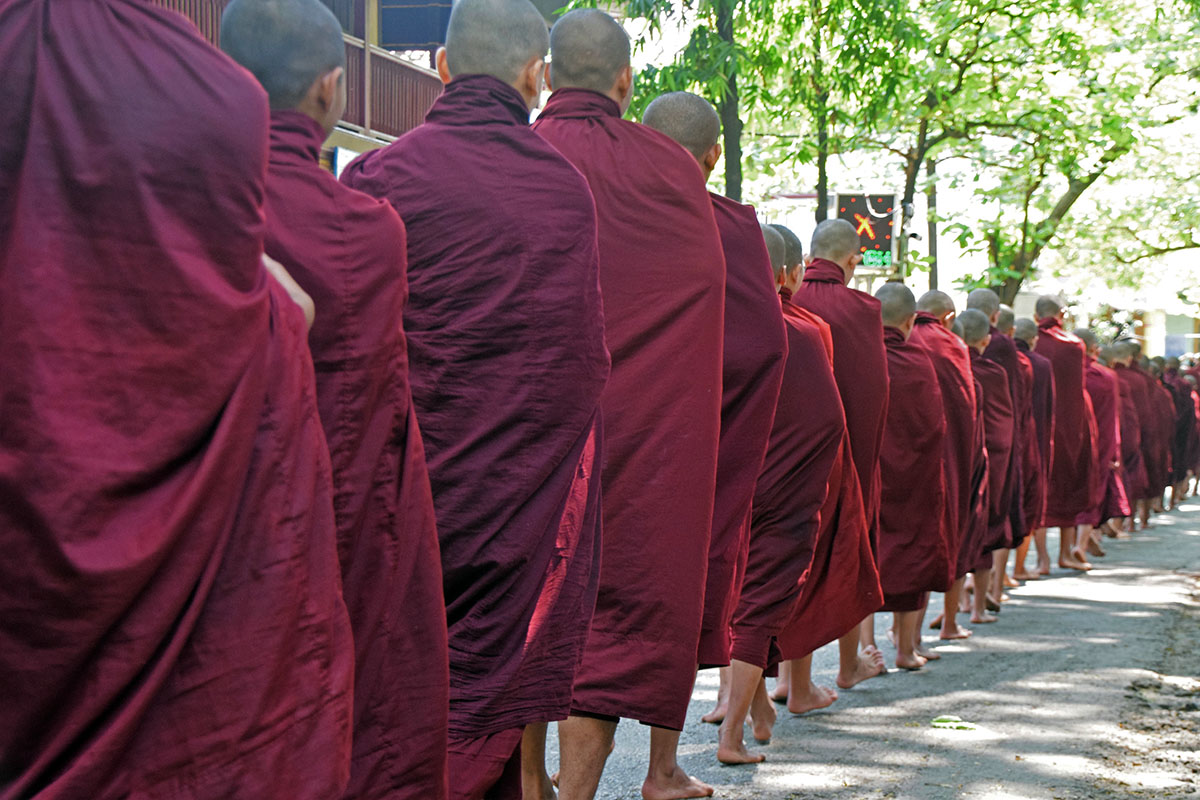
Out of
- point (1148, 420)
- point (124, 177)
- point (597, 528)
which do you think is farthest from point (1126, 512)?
point (124, 177)

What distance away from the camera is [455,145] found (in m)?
3.70

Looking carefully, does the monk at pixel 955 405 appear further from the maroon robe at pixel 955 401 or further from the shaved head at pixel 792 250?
the shaved head at pixel 792 250

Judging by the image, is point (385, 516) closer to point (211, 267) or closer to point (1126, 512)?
point (211, 267)

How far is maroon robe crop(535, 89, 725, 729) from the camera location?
4.38m

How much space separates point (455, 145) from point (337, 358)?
3.33ft

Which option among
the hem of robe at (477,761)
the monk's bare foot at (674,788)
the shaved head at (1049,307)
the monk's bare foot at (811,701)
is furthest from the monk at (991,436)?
the hem of robe at (477,761)

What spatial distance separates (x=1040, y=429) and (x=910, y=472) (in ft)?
10.8

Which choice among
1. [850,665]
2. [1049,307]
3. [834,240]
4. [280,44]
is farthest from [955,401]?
[280,44]

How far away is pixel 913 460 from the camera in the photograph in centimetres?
808

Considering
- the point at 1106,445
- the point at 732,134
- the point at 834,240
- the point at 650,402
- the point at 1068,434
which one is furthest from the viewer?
the point at 1106,445

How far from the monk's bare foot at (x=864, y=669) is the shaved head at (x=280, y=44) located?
5.11 meters

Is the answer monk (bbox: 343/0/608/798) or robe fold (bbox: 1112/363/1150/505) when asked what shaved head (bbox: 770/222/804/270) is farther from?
robe fold (bbox: 1112/363/1150/505)

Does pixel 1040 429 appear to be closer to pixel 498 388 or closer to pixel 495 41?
pixel 495 41

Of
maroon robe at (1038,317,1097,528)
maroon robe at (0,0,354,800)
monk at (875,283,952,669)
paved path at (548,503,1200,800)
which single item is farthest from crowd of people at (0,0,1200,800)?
maroon robe at (1038,317,1097,528)
